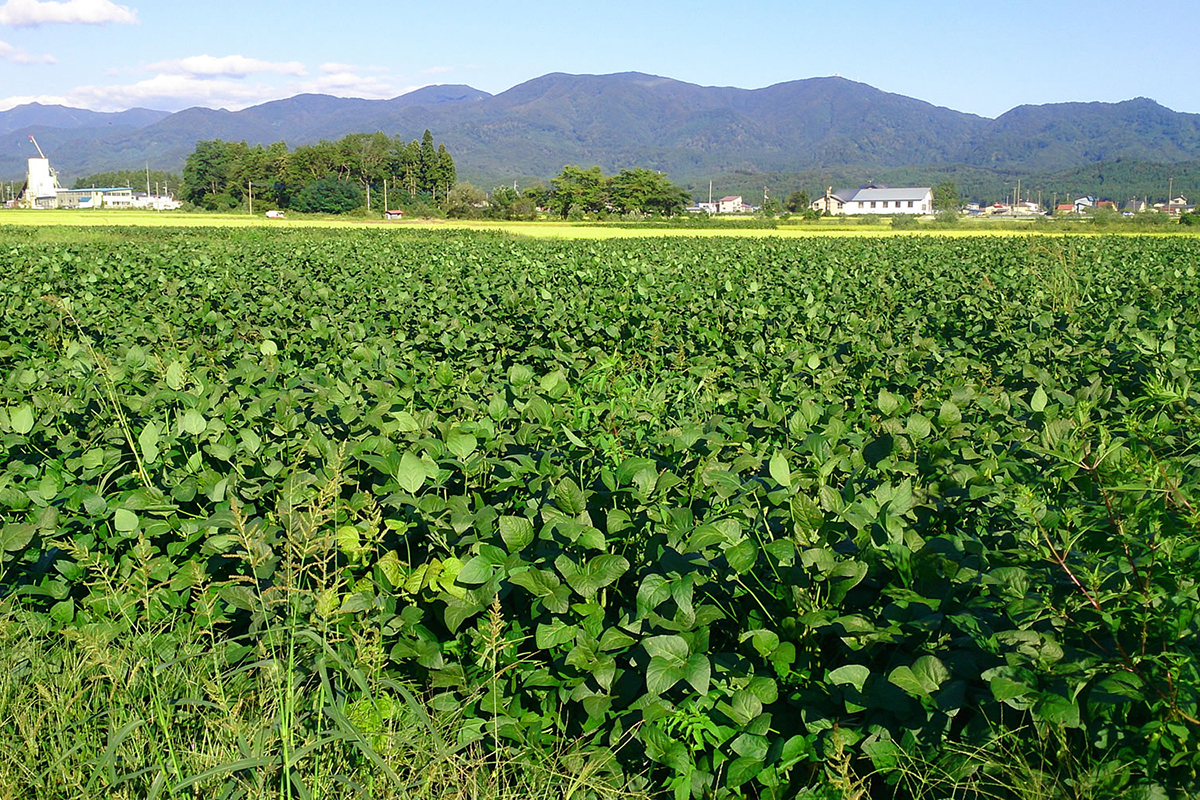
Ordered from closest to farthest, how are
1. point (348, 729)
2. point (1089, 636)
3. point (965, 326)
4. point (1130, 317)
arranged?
point (1089, 636), point (348, 729), point (1130, 317), point (965, 326)

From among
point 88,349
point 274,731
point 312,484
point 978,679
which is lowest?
point 274,731

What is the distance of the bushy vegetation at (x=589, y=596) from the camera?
80.8 inches

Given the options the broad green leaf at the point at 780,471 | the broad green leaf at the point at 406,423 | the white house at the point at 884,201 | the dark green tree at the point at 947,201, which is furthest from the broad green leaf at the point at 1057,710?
the white house at the point at 884,201

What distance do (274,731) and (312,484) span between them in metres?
1.02

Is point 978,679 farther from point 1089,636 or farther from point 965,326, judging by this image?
point 965,326

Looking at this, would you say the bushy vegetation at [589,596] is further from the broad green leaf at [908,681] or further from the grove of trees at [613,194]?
the grove of trees at [613,194]

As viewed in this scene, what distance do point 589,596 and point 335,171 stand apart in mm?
113609

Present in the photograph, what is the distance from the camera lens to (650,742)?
235cm

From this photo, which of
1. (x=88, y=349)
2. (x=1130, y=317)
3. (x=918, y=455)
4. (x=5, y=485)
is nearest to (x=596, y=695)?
(x=918, y=455)

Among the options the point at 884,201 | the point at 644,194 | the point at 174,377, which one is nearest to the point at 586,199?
the point at 644,194

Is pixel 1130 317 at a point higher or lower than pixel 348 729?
higher

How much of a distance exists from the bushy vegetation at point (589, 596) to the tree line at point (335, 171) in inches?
3969

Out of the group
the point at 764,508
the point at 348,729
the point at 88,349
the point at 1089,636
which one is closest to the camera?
the point at 1089,636

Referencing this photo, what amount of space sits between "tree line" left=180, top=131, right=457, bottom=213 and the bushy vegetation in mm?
100814
